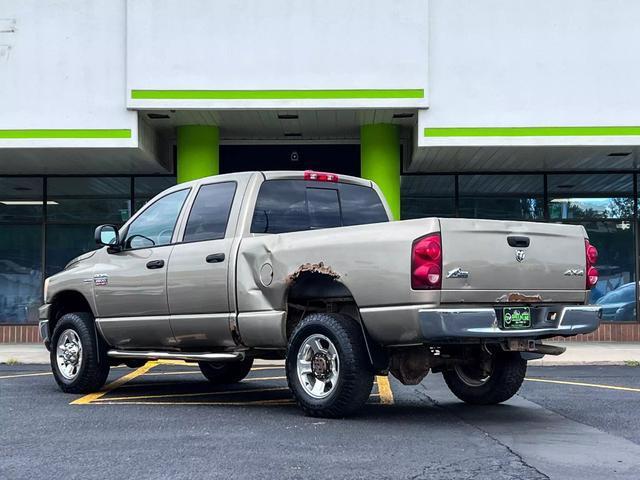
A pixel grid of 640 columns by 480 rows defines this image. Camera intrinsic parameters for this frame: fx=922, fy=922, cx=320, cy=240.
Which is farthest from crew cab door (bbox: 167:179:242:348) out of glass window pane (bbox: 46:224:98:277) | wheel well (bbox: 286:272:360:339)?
glass window pane (bbox: 46:224:98:277)

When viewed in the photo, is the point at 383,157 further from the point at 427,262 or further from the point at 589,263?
the point at 427,262

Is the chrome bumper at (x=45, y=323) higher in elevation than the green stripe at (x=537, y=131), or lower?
lower

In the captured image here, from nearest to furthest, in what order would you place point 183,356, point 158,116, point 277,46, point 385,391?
1. point 183,356
2. point 385,391
3. point 277,46
4. point 158,116

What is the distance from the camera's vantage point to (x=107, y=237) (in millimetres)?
9164

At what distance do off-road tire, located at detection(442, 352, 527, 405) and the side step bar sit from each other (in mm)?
1953

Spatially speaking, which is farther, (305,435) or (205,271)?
(205,271)

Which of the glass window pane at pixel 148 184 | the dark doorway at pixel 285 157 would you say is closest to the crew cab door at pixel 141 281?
the dark doorway at pixel 285 157

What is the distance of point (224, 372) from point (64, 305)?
6.20ft

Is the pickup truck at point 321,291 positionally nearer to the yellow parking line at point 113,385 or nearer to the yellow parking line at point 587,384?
the yellow parking line at point 113,385

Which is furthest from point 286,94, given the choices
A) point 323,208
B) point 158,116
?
point 323,208

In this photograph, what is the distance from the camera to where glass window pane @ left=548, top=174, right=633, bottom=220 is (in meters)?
19.2

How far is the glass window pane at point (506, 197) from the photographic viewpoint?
63.3ft

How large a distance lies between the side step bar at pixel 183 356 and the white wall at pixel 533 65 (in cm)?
A: 824

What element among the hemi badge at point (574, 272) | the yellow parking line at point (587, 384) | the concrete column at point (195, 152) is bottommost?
the yellow parking line at point (587, 384)
